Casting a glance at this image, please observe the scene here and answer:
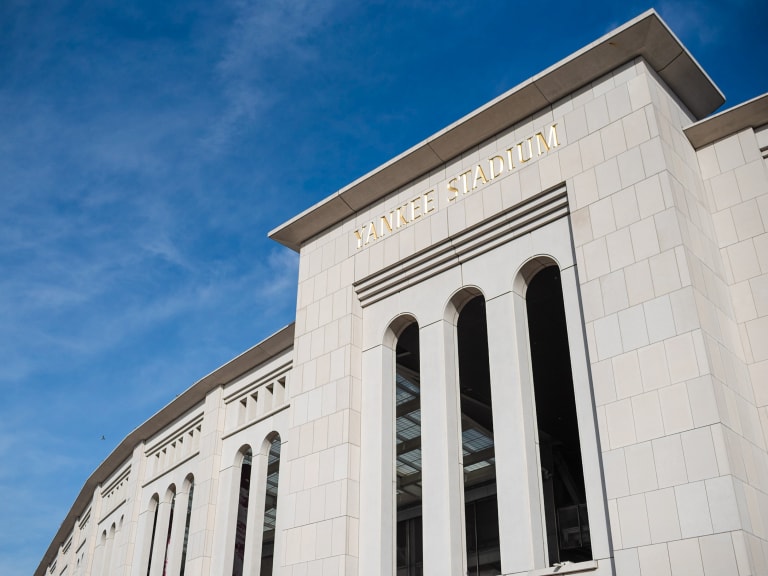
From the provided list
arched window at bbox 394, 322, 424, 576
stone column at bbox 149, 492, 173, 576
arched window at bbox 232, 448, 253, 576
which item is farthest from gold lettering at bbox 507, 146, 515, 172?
stone column at bbox 149, 492, 173, 576

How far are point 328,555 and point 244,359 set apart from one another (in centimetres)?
851

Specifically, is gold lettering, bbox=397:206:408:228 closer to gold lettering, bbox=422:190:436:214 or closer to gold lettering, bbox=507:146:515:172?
gold lettering, bbox=422:190:436:214

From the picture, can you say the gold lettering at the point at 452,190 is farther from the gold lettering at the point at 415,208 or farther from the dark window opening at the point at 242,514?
the dark window opening at the point at 242,514

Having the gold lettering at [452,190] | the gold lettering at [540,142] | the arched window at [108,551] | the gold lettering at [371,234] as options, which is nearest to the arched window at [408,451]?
the gold lettering at [371,234]

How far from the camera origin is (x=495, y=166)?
1712cm

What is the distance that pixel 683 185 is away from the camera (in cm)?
1466

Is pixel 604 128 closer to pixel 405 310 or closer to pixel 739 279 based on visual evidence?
pixel 739 279

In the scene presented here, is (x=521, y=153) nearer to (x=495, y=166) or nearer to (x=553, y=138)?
(x=495, y=166)

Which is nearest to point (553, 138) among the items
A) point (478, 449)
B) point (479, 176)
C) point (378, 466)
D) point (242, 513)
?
point (479, 176)

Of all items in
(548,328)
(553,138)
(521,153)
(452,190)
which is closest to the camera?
(553,138)

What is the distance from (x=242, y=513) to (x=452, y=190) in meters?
11.4

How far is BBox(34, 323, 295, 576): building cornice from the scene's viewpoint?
22.8 m

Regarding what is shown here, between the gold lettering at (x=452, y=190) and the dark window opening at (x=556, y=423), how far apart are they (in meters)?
3.38

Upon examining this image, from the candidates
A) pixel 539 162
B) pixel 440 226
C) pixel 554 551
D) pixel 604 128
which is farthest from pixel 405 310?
pixel 554 551
